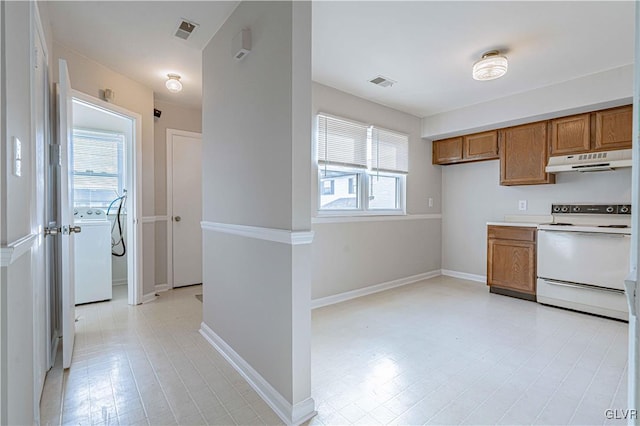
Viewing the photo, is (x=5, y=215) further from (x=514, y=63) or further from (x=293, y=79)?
(x=514, y=63)

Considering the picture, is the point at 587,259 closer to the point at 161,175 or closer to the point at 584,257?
the point at 584,257

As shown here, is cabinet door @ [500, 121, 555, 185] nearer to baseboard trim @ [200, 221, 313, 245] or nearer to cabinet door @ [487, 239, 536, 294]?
cabinet door @ [487, 239, 536, 294]

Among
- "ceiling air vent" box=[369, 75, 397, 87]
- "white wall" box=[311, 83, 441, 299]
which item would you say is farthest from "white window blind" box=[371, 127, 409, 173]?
"ceiling air vent" box=[369, 75, 397, 87]

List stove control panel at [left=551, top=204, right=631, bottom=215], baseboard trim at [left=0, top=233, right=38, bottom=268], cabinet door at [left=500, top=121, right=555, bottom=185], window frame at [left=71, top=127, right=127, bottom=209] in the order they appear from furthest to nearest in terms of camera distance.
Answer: window frame at [left=71, top=127, right=127, bottom=209], cabinet door at [left=500, top=121, right=555, bottom=185], stove control panel at [left=551, top=204, right=631, bottom=215], baseboard trim at [left=0, top=233, right=38, bottom=268]

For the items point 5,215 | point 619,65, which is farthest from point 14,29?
point 619,65

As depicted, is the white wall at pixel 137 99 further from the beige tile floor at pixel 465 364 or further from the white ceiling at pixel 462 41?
the beige tile floor at pixel 465 364

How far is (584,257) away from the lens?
330 cm

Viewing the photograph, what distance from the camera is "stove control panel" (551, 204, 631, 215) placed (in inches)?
134

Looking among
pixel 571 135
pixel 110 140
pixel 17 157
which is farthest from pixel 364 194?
pixel 110 140

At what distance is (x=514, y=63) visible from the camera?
3004 mm

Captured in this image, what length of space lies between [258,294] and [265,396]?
1.93 ft

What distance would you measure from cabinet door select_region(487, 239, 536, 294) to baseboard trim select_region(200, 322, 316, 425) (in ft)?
10.6

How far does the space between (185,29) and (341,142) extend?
1.92m

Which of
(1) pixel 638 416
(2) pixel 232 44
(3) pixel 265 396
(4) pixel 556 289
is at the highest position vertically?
(2) pixel 232 44
